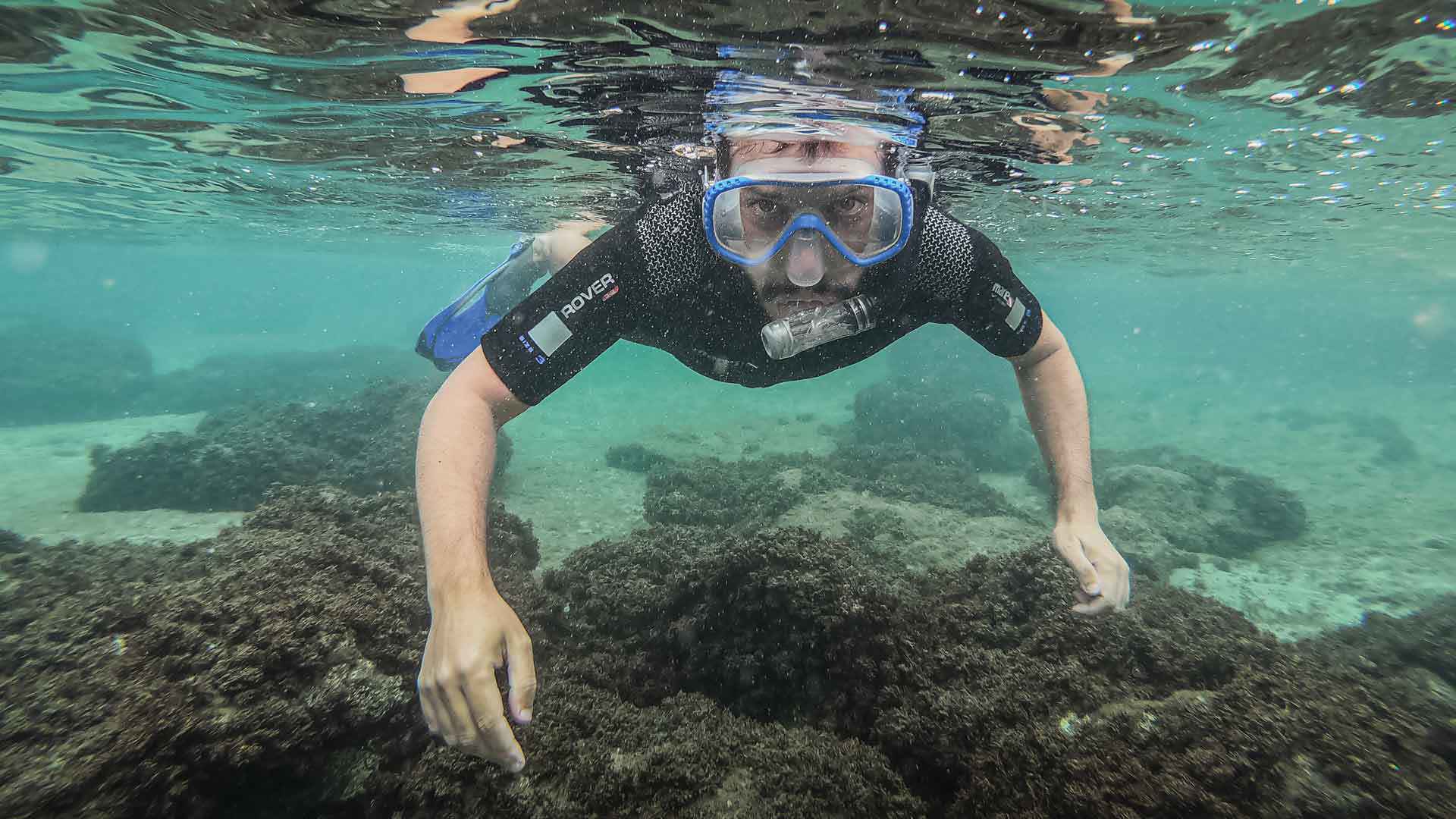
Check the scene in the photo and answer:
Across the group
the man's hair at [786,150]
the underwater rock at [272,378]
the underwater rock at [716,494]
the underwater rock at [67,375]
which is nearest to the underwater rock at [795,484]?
the underwater rock at [716,494]

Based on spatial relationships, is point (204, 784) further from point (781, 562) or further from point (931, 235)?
point (931, 235)

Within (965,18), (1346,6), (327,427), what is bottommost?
(327,427)

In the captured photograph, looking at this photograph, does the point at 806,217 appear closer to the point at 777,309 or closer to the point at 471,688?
the point at 777,309

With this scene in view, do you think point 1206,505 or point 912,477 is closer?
point 1206,505

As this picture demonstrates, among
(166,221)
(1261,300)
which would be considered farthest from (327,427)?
(1261,300)

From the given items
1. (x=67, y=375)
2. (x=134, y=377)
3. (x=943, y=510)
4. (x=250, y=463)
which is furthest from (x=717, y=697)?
(x=67, y=375)

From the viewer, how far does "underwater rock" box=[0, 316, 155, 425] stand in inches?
863

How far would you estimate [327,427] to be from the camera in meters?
14.7

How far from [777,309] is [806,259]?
36 centimetres

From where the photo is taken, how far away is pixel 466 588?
7.11ft

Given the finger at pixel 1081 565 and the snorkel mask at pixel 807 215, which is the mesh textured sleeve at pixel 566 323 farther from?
the finger at pixel 1081 565

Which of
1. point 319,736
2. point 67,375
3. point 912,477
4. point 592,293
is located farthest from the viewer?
point 67,375

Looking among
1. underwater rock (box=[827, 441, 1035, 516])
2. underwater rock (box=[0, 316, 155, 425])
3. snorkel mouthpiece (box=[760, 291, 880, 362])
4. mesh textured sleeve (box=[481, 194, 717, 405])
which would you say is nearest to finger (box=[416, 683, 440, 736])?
mesh textured sleeve (box=[481, 194, 717, 405])

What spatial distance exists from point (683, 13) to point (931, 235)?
10.7 feet
